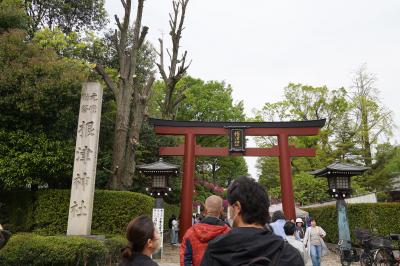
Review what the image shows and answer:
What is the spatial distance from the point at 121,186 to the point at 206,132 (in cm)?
510

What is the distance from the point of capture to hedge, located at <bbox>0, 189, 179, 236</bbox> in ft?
40.4

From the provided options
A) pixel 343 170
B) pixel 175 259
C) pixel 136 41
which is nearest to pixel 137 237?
pixel 175 259

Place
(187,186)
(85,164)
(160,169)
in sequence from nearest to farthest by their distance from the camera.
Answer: (85,164)
(160,169)
(187,186)

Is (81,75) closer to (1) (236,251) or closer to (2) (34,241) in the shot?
(2) (34,241)

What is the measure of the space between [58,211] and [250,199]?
39.3 ft

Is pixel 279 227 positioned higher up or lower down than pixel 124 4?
lower down

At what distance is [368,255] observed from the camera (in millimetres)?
10367

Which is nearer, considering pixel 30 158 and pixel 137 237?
pixel 137 237

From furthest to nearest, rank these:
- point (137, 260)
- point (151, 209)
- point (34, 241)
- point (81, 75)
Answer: point (151, 209)
point (81, 75)
point (34, 241)
point (137, 260)

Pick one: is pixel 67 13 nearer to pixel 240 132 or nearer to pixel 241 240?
pixel 240 132

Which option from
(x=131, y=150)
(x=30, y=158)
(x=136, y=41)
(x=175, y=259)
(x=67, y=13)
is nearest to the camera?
(x=30, y=158)

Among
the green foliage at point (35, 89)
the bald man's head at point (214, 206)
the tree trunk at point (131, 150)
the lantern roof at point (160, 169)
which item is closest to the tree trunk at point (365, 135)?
the lantern roof at point (160, 169)

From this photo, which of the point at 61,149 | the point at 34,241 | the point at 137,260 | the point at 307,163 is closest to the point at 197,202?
the point at 307,163

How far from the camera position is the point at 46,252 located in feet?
25.6
